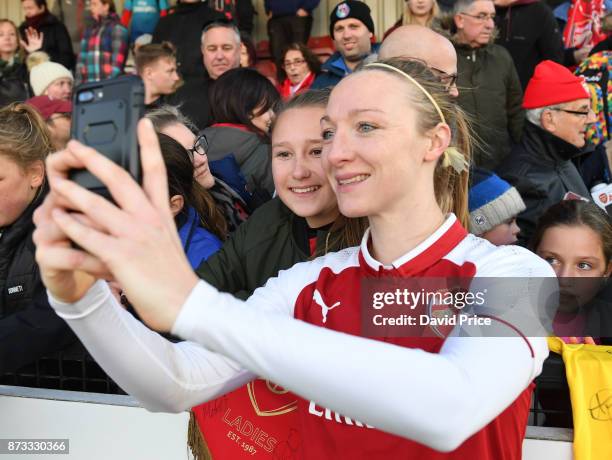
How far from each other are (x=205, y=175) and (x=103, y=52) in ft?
15.6

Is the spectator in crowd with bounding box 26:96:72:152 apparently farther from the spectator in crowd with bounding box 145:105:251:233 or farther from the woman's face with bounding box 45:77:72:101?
the spectator in crowd with bounding box 145:105:251:233

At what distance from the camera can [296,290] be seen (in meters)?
1.94

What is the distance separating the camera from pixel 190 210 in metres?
3.24

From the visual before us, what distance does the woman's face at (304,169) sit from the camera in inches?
105

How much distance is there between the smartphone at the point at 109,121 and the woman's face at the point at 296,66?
5.33 meters

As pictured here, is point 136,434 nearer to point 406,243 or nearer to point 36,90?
point 406,243

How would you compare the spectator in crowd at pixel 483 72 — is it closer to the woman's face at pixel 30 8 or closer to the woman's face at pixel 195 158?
the woman's face at pixel 195 158

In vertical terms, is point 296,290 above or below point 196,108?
above

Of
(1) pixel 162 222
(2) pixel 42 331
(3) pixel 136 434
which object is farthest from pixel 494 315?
(2) pixel 42 331

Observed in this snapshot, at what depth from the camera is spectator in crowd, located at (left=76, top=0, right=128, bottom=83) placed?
7938 millimetres

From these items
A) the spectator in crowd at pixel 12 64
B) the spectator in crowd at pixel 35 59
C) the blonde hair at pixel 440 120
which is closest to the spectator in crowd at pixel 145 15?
the spectator in crowd at pixel 35 59

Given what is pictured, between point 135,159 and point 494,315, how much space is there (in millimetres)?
780

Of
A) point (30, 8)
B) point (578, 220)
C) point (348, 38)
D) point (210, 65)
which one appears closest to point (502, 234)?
point (578, 220)

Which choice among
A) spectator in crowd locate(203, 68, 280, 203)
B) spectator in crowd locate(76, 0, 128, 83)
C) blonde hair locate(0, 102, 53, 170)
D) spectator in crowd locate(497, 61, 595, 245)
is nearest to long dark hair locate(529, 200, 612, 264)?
spectator in crowd locate(497, 61, 595, 245)
